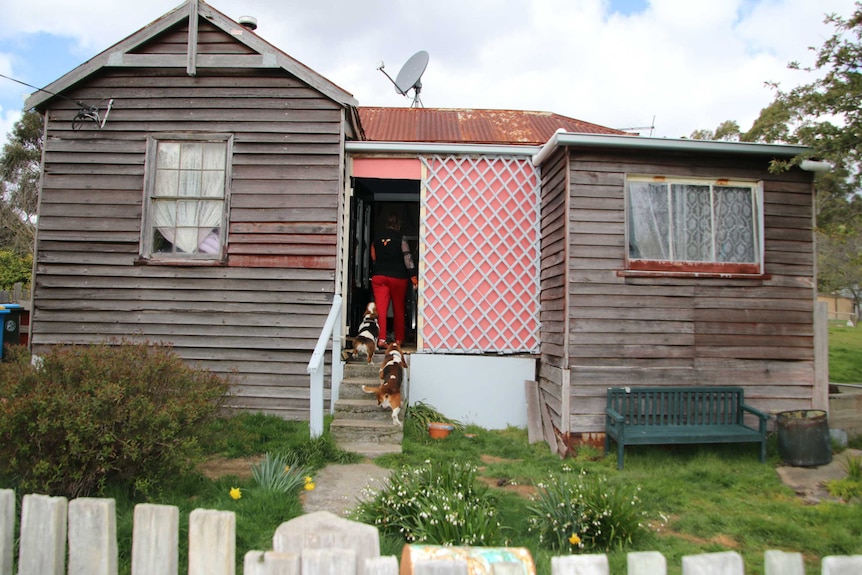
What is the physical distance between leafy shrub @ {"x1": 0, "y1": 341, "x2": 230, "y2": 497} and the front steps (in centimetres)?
186

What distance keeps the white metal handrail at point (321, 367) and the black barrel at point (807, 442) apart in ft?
16.1

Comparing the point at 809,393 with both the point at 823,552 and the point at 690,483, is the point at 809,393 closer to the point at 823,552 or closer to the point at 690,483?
the point at 690,483

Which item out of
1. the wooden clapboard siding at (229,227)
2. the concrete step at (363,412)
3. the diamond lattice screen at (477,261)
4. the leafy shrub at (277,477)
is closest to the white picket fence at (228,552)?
the leafy shrub at (277,477)

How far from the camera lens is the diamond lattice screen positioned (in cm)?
776

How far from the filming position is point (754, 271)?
7.00 meters

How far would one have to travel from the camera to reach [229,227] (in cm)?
729

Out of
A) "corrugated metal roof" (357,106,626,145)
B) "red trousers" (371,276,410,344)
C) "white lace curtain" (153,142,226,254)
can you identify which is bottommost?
"red trousers" (371,276,410,344)

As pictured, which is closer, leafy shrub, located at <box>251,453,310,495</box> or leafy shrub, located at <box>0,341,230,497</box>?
leafy shrub, located at <box>0,341,230,497</box>

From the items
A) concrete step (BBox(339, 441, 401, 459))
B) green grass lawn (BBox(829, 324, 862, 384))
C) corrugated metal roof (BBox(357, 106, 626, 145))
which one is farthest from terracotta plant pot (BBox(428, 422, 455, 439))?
green grass lawn (BBox(829, 324, 862, 384))

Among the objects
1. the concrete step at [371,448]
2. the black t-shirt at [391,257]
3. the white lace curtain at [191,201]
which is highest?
the white lace curtain at [191,201]

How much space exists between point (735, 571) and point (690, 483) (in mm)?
4477

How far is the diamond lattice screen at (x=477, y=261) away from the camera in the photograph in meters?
7.76

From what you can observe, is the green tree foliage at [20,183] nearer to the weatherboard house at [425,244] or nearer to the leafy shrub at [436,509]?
the weatherboard house at [425,244]

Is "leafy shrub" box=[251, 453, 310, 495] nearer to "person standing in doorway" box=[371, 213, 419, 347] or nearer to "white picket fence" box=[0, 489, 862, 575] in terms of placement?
"white picket fence" box=[0, 489, 862, 575]
